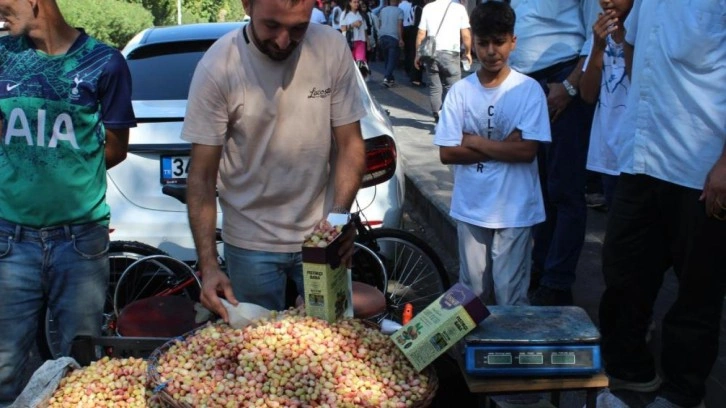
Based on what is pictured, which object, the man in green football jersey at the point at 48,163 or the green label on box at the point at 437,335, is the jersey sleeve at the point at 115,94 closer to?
the man in green football jersey at the point at 48,163

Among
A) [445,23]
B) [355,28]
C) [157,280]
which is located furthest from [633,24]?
[355,28]

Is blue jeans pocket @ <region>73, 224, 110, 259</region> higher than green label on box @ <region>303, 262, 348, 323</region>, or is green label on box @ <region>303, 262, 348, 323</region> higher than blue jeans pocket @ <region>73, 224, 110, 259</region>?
green label on box @ <region>303, 262, 348, 323</region>

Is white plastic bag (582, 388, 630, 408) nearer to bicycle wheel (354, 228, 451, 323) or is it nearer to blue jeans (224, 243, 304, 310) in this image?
blue jeans (224, 243, 304, 310)

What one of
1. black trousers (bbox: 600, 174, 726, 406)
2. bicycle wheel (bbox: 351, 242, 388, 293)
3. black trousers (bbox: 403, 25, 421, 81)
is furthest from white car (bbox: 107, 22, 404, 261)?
black trousers (bbox: 403, 25, 421, 81)

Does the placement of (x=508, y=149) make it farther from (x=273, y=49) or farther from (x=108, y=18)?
(x=108, y=18)

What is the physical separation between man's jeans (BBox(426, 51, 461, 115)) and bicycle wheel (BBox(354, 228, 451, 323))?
5.78 meters

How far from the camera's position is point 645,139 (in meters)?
3.38

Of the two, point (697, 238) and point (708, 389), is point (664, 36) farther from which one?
point (708, 389)

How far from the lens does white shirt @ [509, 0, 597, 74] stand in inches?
185

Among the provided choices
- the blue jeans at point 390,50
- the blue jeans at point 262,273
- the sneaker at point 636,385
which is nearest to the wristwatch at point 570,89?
the sneaker at point 636,385

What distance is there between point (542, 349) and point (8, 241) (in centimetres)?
191

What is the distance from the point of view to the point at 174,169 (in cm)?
464

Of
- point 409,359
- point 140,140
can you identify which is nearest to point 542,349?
point 409,359

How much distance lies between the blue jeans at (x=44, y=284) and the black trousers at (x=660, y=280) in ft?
6.95
